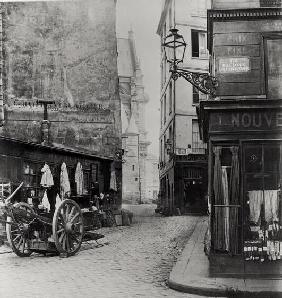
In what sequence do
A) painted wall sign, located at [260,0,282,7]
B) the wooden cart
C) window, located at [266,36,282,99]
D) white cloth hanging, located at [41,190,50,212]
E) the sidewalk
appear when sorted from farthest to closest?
white cloth hanging, located at [41,190,50,212], the wooden cart, painted wall sign, located at [260,0,282,7], window, located at [266,36,282,99], the sidewalk

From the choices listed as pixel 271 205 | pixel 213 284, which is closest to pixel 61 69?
pixel 271 205

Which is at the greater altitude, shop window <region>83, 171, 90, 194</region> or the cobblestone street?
shop window <region>83, 171, 90, 194</region>

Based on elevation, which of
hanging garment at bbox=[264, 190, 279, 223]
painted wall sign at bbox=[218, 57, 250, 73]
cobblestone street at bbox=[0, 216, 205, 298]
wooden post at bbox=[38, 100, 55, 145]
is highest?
painted wall sign at bbox=[218, 57, 250, 73]

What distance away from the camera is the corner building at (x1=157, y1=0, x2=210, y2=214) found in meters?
8.27

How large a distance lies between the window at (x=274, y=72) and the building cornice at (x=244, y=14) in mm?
464

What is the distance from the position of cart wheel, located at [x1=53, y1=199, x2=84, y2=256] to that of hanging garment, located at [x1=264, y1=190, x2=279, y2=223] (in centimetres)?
361

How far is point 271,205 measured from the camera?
7195 mm

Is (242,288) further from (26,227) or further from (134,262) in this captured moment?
(26,227)

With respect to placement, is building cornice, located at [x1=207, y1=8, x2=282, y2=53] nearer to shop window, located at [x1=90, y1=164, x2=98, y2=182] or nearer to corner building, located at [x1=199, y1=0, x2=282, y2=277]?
corner building, located at [x1=199, y1=0, x2=282, y2=277]

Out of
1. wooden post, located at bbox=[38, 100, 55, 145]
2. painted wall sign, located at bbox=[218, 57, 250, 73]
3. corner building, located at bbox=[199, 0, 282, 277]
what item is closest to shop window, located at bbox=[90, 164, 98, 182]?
wooden post, located at bbox=[38, 100, 55, 145]

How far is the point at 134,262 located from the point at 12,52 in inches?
200

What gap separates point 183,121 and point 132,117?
4947 mm

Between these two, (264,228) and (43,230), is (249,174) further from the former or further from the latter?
(43,230)

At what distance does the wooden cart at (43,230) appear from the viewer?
854 centimetres
